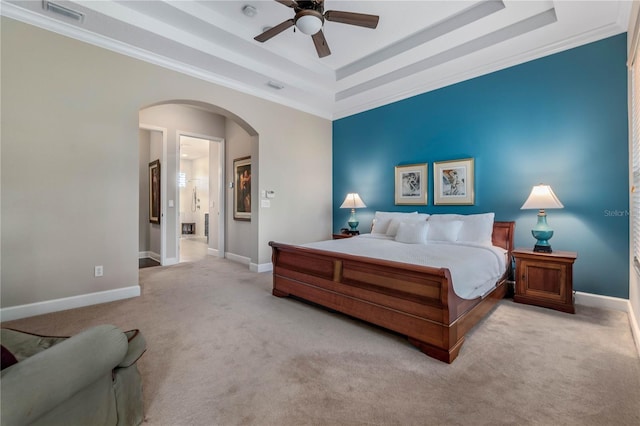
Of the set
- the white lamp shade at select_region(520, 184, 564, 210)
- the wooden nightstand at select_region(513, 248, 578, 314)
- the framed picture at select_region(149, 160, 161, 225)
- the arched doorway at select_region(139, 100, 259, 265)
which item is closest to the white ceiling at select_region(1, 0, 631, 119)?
the arched doorway at select_region(139, 100, 259, 265)

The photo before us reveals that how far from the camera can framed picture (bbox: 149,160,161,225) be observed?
565 cm

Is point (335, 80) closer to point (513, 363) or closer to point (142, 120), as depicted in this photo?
point (142, 120)

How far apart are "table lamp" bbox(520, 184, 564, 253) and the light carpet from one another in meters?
0.73

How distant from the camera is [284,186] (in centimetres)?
511

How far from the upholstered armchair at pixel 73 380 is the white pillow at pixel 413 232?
3015 millimetres

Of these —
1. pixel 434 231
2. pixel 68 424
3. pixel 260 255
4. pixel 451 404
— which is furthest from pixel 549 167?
pixel 68 424

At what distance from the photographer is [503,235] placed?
142 inches

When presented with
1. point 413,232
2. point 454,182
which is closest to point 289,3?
point 413,232

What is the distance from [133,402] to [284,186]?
13.0 feet

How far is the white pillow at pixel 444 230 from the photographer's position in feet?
11.8

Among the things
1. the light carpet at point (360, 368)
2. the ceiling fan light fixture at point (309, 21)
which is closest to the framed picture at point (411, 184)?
the light carpet at point (360, 368)

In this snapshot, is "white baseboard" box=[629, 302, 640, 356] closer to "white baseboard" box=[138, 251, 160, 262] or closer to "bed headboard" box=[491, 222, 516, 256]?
"bed headboard" box=[491, 222, 516, 256]

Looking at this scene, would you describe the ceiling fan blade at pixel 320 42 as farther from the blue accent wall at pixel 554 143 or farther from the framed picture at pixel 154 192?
the framed picture at pixel 154 192

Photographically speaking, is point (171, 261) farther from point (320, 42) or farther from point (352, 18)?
point (352, 18)
